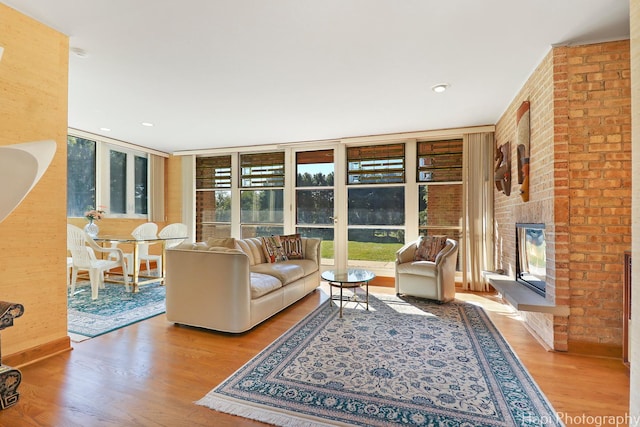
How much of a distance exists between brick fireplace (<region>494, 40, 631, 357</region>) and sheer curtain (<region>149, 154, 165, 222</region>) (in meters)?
6.59

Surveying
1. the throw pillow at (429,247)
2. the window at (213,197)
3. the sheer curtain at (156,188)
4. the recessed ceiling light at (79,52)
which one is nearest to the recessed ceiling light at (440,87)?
the throw pillow at (429,247)

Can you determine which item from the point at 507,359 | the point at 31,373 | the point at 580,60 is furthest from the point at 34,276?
the point at 580,60

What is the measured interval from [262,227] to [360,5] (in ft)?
15.6

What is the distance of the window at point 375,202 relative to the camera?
5.35 meters

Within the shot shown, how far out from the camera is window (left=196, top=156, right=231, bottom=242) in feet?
21.6

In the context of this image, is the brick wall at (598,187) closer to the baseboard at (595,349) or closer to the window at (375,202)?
the baseboard at (595,349)

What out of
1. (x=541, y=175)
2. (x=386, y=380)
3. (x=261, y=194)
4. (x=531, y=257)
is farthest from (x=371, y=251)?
(x=386, y=380)

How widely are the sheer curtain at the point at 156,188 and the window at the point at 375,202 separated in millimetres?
3984

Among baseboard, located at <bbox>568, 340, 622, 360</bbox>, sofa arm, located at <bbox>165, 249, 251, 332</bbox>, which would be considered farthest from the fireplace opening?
sofa arm, located at <bbox>165, 249, 251, 332</bbox>

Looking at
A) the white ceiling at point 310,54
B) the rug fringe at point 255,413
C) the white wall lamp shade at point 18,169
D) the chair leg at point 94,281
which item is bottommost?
the rug fringe at point 255,413

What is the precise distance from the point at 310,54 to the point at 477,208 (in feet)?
11.3

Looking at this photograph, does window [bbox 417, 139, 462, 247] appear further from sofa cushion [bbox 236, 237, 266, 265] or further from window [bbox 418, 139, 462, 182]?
sofa cushion [bbox 236, 237, 266, 265]

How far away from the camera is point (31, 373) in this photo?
219 centimetres

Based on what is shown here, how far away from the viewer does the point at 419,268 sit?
4.12 m
